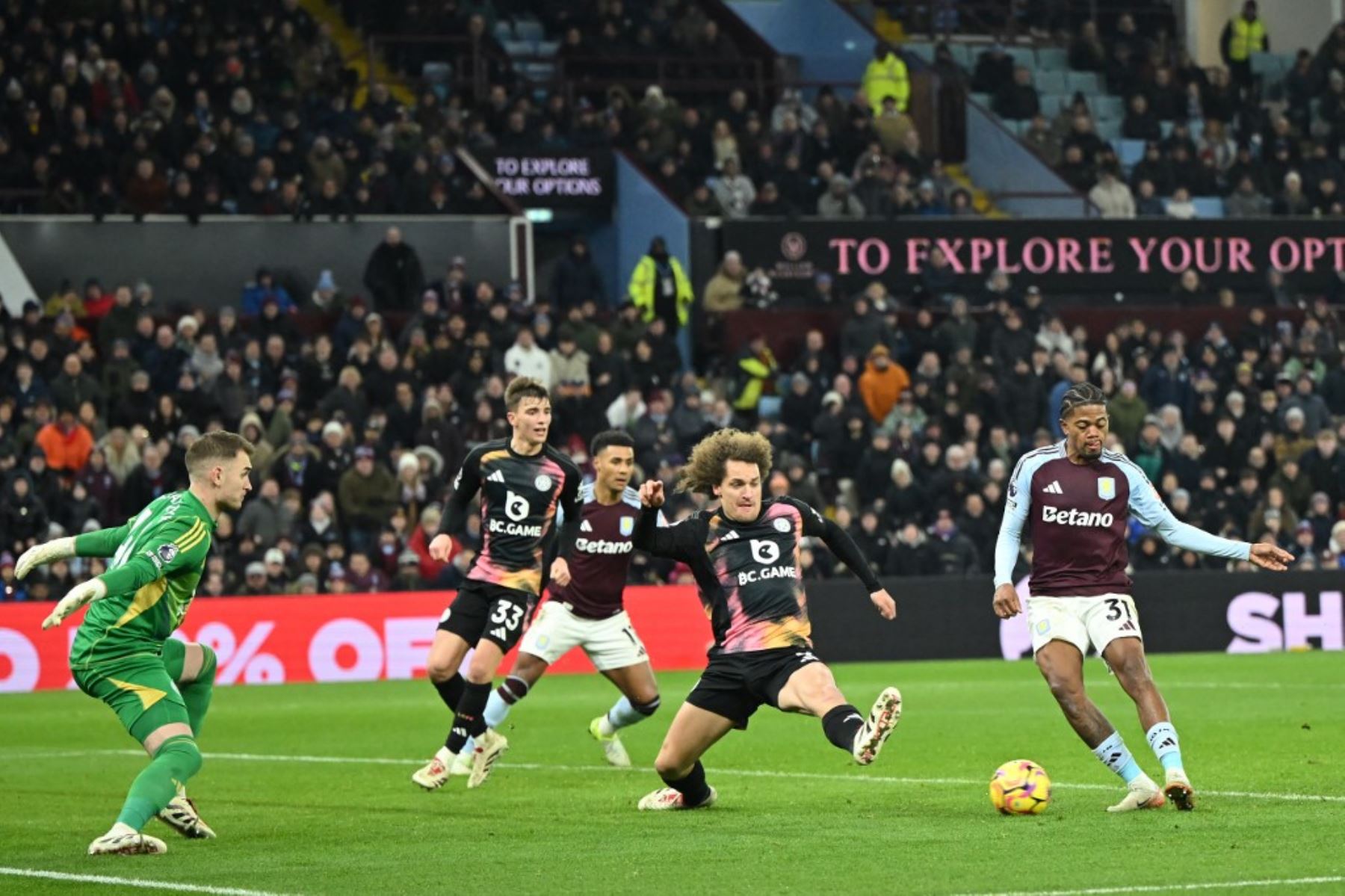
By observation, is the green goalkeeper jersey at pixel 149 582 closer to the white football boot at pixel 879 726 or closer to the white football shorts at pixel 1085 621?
the white football boot at pixel 879 726

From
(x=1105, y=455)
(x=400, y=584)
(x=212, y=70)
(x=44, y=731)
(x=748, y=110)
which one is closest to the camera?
(x=1105, y=455)

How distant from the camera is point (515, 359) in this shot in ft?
93.1

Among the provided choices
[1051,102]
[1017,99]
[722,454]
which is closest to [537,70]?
[1017,99]

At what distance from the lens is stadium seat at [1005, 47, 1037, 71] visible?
40.8 metres

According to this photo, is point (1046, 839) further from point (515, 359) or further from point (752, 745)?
point (515, 359)

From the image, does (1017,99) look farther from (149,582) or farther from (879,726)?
(149,582)

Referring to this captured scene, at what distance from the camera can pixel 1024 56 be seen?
40.9m

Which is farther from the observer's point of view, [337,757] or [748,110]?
[748,110]

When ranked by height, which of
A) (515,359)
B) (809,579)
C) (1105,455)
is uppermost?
(1105,455)

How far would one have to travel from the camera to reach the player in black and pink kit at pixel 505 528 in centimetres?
1438

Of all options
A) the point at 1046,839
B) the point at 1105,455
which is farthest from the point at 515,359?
the point at 1046,839

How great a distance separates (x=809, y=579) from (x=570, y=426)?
3.46 metres

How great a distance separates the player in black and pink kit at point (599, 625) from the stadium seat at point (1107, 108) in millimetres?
26210

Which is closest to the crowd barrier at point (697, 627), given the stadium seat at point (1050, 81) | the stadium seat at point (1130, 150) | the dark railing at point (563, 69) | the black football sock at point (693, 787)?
the dark railing at point (563, 69)
